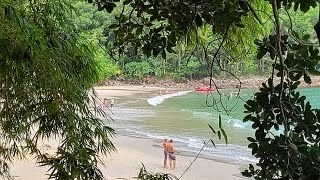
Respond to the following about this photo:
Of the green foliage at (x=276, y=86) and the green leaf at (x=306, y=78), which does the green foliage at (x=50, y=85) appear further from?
the green leaf at (x=306, y=78)

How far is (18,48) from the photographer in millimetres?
1713

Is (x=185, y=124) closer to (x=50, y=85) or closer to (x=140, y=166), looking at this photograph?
(x=140, y=166)

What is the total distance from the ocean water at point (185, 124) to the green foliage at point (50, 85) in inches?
199

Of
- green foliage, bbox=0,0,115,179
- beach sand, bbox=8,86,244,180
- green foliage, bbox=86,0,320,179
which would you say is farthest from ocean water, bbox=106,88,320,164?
green foliage, bbox=86,0,320,179

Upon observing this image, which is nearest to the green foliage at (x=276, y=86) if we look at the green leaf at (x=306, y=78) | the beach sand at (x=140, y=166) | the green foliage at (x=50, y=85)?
the green leaf at (x=306, y=78)

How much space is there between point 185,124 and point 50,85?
11915mm

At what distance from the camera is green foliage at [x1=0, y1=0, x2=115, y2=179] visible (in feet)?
5.77

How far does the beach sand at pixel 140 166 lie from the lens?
797cm

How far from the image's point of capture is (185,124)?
13.7m

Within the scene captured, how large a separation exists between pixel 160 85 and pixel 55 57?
85.2 feet

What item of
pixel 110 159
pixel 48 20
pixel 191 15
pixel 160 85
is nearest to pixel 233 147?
pixel 110 159

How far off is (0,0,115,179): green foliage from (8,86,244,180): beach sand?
16.6 ft

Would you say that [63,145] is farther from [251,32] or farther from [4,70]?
[251,32]

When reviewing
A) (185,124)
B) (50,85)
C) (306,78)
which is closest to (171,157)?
(185,124)
